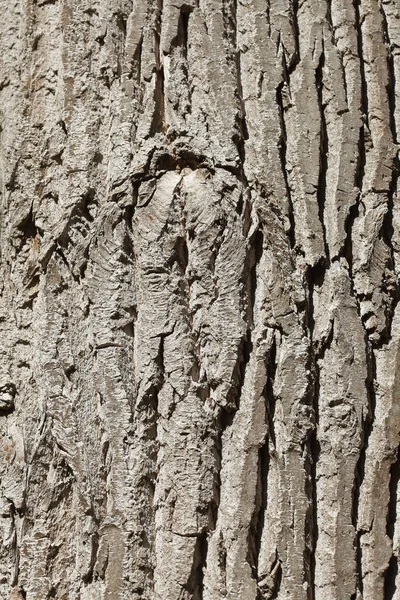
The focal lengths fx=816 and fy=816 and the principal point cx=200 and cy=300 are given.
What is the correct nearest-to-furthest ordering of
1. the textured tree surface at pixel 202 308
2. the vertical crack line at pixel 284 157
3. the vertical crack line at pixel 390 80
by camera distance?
the textured tree surface at pixel 202 308 → the vertical crack line at pixel 284 157 → the vertical crack line at pixel 390 80

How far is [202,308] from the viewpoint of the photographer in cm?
150

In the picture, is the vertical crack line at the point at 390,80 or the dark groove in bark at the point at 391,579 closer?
the dark groove in bark at the point at 391,579

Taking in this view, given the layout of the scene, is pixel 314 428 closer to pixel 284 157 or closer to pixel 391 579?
pixel 391 579

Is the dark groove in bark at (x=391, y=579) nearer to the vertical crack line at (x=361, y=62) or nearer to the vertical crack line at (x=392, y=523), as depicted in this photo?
the vertical crack line at (x=392, y=523)

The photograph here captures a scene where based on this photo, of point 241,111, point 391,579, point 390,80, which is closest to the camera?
point 391,579

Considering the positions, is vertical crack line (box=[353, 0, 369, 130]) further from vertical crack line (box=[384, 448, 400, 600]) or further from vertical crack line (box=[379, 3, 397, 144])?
vertical crack line (box=[384, 448, 400, 600])

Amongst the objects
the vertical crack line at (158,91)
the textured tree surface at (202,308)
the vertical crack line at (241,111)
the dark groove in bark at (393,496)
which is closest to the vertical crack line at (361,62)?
the textured tree surface at (202,308)

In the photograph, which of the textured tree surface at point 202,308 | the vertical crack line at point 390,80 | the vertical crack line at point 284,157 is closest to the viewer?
the textured tree surface at point 202,308

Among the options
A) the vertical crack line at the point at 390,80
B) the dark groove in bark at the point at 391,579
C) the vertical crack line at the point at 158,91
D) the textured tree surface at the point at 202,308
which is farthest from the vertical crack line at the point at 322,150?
the dark groove in bark at the point at 391,579

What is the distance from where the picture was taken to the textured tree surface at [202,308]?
4.74ft

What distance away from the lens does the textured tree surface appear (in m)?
1.44

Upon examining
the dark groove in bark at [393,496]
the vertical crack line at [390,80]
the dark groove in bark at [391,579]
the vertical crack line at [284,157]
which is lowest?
the dark groove in bark at [391,579]

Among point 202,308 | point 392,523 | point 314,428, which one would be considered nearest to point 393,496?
point 392,523

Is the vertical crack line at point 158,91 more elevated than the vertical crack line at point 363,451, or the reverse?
the vertical crack line at point 158,91
